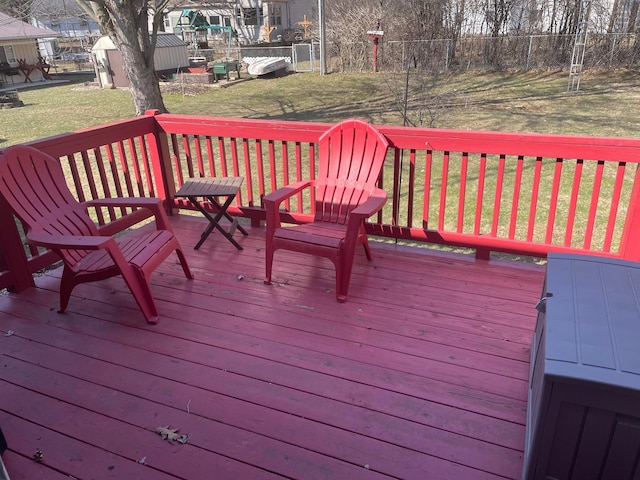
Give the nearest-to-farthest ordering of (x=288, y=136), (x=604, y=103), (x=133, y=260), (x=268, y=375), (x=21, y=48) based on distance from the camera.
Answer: (x=268, y=375), (x=133, y=260), (x=288, y=136), (x=604, y=103), (x=21, y=48)

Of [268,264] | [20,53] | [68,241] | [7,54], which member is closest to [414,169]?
[268,264]

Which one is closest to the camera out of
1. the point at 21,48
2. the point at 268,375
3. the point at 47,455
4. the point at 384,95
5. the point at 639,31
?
the point at 47,455

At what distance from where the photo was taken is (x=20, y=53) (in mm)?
20484

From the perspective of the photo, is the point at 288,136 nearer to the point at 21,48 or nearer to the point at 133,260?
the point at 133,260

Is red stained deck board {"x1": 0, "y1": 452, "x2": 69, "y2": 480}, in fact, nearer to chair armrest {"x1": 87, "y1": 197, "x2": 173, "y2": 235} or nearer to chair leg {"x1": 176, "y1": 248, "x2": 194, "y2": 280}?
chair leg {"x1": 176, "y1": 248, "x2": 194, "y2": 280}

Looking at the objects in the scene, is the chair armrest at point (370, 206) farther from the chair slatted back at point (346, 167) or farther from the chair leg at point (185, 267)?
the chair leg at point (185, 267)

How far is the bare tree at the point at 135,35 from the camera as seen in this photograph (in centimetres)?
845

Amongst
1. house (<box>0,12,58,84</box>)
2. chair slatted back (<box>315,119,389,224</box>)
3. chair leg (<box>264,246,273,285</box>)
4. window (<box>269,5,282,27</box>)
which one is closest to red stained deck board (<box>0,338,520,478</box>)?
chair leg (<box>264,246,273,285</box>)

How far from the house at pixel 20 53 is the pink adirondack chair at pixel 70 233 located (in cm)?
2062

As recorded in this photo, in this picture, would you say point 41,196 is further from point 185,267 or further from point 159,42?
point 159,42

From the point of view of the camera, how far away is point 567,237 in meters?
3.10

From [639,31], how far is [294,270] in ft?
49.6

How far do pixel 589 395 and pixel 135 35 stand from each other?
9.43m

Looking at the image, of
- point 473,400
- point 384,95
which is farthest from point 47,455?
point 384,95
